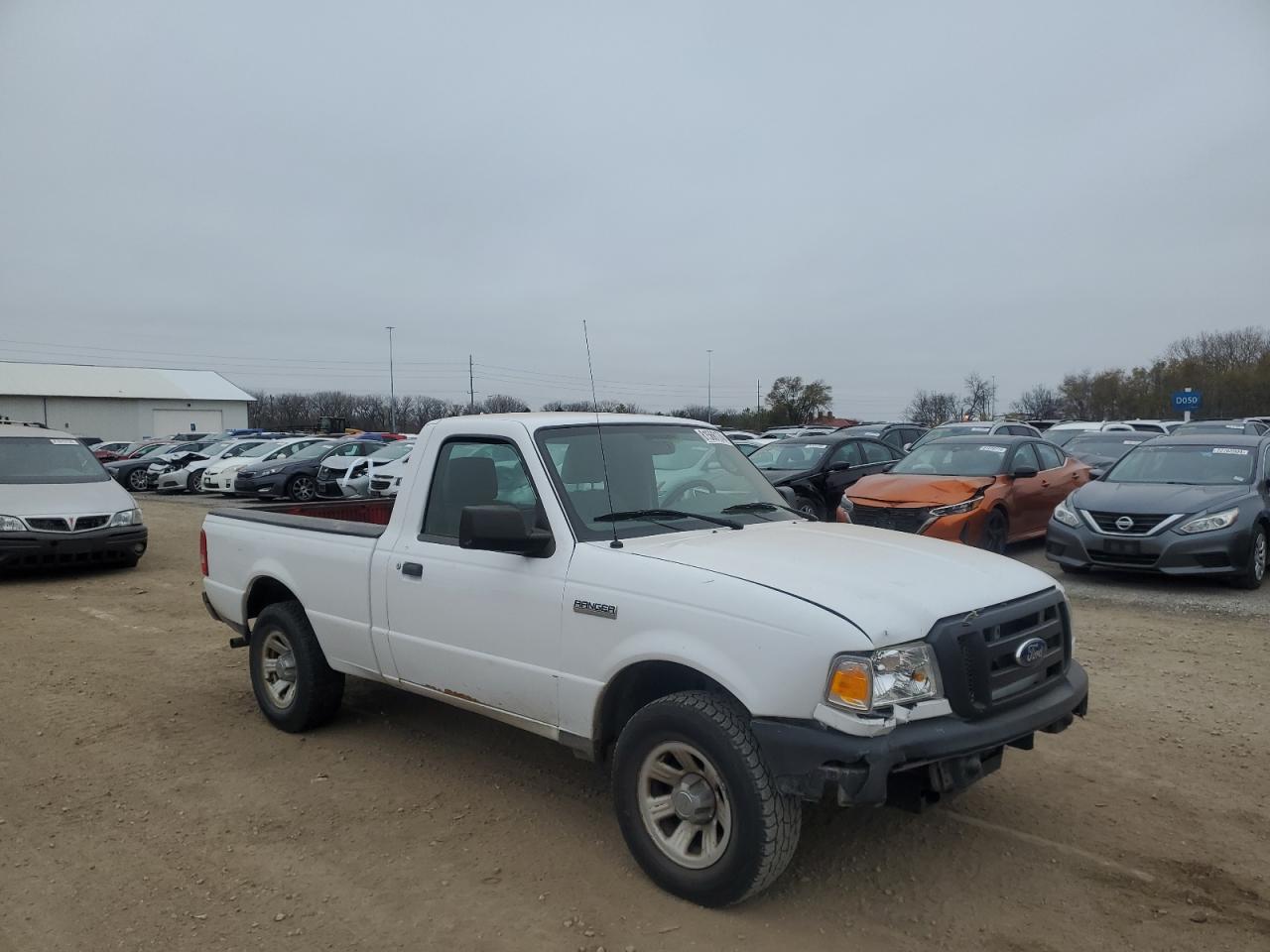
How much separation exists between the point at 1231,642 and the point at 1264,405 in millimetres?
50635

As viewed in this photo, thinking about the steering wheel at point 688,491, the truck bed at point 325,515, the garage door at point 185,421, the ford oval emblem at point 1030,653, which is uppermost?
the garage door at point 185,421

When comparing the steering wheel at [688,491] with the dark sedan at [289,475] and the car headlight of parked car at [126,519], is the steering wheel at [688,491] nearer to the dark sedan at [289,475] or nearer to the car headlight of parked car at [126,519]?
Result: the car headlight of parked car at [126,519]

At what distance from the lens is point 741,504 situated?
4551 mm

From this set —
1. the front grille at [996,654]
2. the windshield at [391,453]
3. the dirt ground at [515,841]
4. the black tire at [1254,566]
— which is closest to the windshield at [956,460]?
the black tire at [1254,566]

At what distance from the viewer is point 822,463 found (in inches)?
564

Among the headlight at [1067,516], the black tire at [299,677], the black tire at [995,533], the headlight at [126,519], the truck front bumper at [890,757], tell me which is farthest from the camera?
the headlight at [126,519]

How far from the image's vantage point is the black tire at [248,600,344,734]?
5199 millimetres

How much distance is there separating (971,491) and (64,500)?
35.9ft

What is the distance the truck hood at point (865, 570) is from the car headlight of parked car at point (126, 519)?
9666mm

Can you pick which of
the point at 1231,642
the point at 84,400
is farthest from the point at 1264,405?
the point at 84,400

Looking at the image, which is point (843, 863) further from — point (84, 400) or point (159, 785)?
point (84, 400)

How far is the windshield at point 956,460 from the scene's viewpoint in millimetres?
11578

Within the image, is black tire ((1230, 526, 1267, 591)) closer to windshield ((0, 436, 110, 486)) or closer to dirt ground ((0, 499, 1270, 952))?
dirt ground ((0, 499, 1270, 952))

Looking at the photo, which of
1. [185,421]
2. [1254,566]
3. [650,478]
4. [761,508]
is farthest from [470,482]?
[185,421]
